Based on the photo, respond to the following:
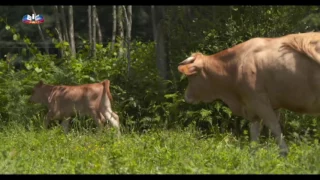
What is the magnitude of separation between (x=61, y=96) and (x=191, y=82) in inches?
159

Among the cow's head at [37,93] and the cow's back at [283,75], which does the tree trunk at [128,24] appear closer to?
the cow's head at [37,93]

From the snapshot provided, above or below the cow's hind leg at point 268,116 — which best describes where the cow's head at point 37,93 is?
below

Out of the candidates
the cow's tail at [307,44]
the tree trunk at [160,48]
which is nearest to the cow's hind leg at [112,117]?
the tree trunk at [160,48]

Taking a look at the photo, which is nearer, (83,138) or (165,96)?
(83,138)

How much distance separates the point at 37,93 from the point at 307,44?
682 cm

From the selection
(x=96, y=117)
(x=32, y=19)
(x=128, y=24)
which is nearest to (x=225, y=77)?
(x=96, y=117)

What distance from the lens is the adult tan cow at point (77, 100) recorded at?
1329cm

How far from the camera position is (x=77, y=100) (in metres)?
13.6

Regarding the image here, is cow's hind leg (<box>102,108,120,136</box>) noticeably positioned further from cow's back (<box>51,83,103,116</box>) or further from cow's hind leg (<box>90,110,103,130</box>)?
cow's back (<box>51,83,103,116</box>)

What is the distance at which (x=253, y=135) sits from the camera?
993 centimetres
